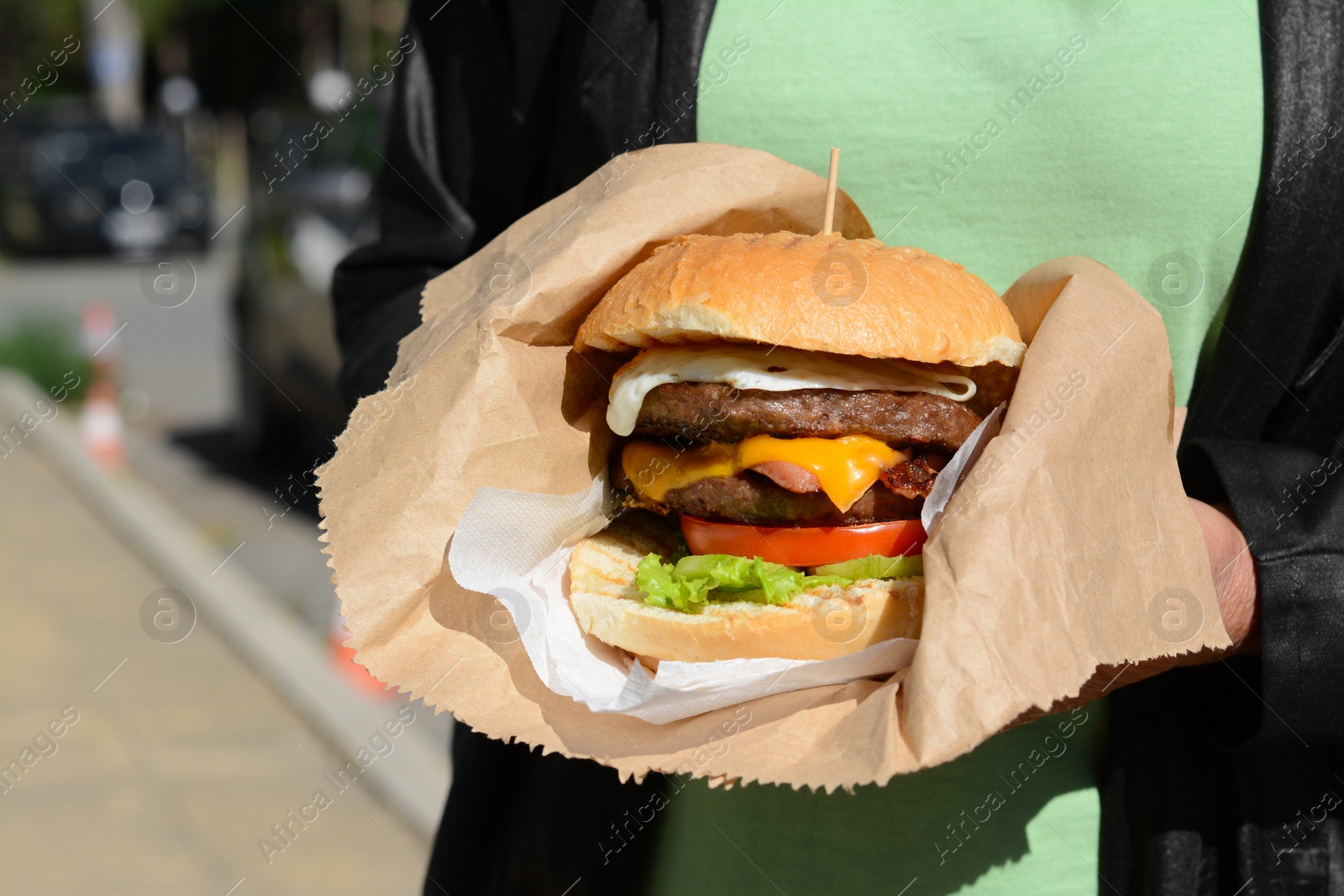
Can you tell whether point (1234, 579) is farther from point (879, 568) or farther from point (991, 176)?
point (991, 176)

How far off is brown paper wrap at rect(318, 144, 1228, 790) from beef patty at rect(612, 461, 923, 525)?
0.69 feet

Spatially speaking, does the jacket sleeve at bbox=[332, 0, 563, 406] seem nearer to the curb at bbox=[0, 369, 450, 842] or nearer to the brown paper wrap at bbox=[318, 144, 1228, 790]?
the brown paper wrap at bbox=[318, 144, 1228, 790]

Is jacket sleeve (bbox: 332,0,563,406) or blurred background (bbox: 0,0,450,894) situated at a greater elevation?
jacket sleeve (bbox: 332,0,563,406)

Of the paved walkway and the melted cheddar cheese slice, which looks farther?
the paved walkway

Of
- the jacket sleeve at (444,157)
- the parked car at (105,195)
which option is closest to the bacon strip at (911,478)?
the jacket sleeve at (444,157)

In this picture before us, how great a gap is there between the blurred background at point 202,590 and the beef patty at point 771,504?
1.23m

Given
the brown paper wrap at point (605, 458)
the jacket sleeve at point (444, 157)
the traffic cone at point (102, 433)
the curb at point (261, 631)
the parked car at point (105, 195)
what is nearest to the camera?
the brown paper wrap at point (605, 458)

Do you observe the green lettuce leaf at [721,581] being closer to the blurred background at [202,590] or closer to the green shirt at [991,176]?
the green shirt at [991,176]

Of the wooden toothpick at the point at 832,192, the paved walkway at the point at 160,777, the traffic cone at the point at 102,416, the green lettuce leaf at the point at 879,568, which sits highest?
the wooden toothpick at the point at 832,192

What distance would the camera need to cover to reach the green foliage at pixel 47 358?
10586 mm

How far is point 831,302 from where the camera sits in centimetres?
182

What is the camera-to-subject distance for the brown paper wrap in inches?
61.6

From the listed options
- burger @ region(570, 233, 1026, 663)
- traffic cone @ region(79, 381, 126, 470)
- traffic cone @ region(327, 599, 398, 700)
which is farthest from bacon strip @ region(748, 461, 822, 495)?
traffic cone @ region(79, 381, 126, 470)

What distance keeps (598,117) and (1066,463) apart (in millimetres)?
982
